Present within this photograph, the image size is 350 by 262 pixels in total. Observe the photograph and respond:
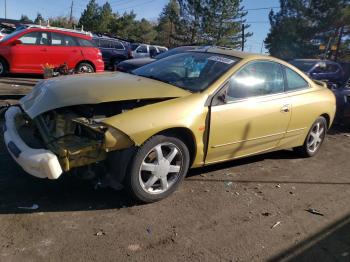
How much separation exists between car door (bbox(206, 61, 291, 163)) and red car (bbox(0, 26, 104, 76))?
937cm

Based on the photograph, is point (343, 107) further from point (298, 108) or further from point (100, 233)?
point (100, 233)

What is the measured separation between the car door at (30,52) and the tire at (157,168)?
9.86 meters

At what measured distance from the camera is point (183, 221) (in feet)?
13.6

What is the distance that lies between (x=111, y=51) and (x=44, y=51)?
8337 mm

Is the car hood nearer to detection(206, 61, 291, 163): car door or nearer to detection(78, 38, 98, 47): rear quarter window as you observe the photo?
detection(206, 61, 291, 163): car door

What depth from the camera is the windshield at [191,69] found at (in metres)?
4.99

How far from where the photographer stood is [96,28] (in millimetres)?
56656

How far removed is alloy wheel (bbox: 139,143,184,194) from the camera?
4312mm

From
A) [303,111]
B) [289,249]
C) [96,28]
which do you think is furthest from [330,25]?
[289,249]

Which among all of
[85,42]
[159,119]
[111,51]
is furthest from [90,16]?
[159,119]

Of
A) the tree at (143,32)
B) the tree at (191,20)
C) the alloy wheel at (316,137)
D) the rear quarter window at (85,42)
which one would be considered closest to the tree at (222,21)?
the tree at (191,20)

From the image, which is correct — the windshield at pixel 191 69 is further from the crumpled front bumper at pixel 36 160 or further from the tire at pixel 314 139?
the tire at pixel 314 139

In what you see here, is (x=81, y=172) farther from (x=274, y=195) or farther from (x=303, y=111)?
(x=303, y=111)

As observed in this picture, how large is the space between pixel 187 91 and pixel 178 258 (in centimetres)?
192
